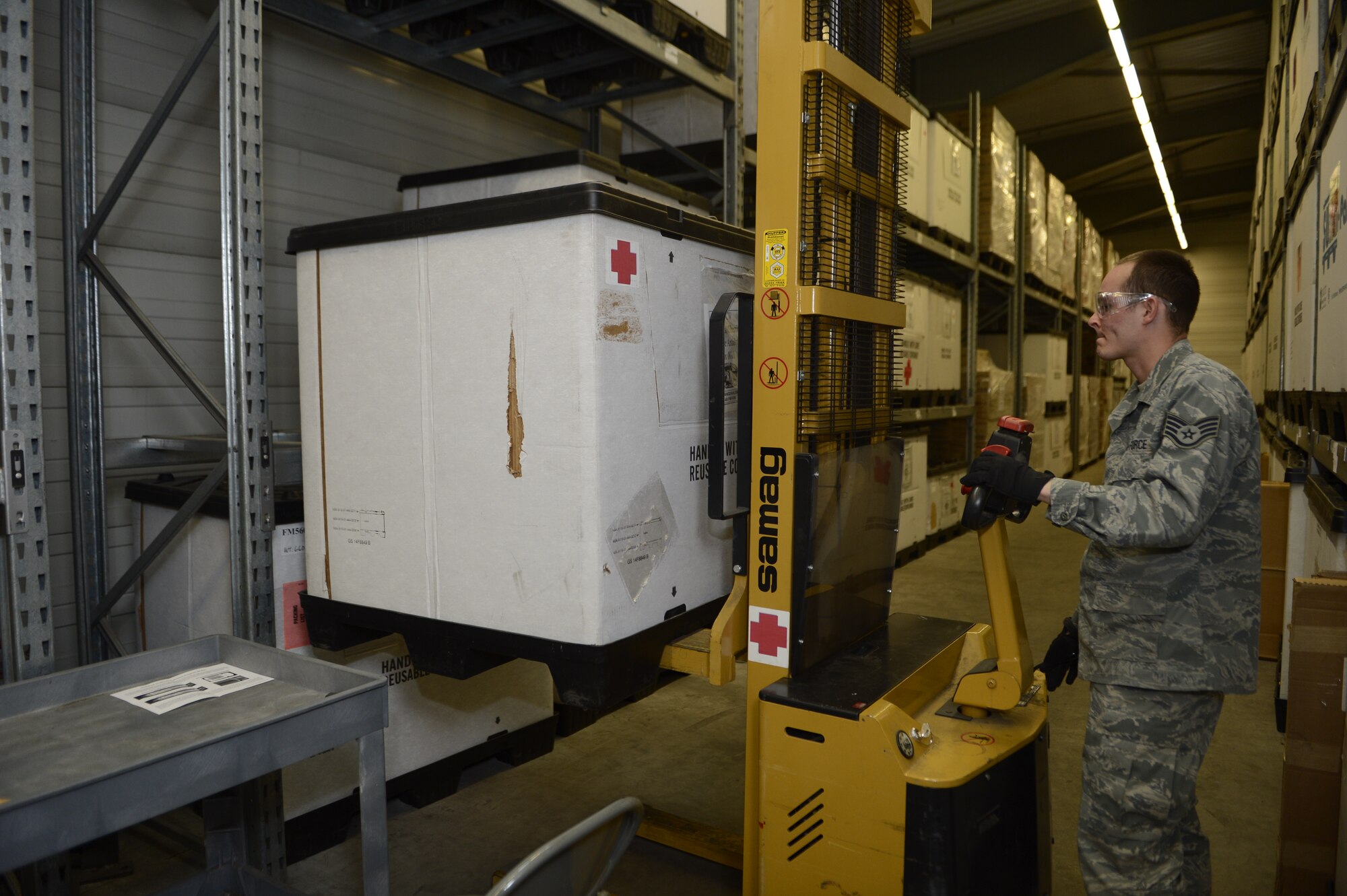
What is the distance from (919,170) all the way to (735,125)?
2.93 m

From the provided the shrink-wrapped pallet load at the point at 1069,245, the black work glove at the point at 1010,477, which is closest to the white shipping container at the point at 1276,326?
the black work glove at the point at 1010,477

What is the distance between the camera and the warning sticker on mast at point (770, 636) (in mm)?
2275

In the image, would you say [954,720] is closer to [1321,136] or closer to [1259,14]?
[1321,136]

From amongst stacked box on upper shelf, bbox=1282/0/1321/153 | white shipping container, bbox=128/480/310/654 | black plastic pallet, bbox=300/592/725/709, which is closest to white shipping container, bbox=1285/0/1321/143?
stacked box on upper shelf, bbox=1282/0/1321/153

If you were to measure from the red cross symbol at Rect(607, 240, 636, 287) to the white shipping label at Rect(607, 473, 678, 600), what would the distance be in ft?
1.71

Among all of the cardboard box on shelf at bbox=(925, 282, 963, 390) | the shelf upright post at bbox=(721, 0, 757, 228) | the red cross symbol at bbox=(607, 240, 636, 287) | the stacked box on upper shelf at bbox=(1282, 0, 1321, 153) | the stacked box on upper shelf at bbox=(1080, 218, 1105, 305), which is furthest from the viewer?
the stacked box on upper shelf at bbox=(1080, 218, 1105, 305)

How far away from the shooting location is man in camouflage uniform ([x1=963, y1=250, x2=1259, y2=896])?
6.70 ft

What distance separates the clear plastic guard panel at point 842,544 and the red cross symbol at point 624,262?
0.62m

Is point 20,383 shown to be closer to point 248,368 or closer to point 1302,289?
point 248,368

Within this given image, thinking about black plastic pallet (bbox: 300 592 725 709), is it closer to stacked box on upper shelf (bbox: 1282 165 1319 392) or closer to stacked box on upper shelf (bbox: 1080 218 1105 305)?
stacked box on upper shelf (bbox: 1282 165 1319 392)

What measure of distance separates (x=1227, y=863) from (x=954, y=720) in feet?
5.07

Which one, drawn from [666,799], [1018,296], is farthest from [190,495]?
[1018,296]

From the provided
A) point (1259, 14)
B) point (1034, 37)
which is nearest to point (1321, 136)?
point (1034, 37)

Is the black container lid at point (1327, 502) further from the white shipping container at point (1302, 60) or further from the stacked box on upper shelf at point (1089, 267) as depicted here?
the stacked box on upper shelf at point (1089, 267)
